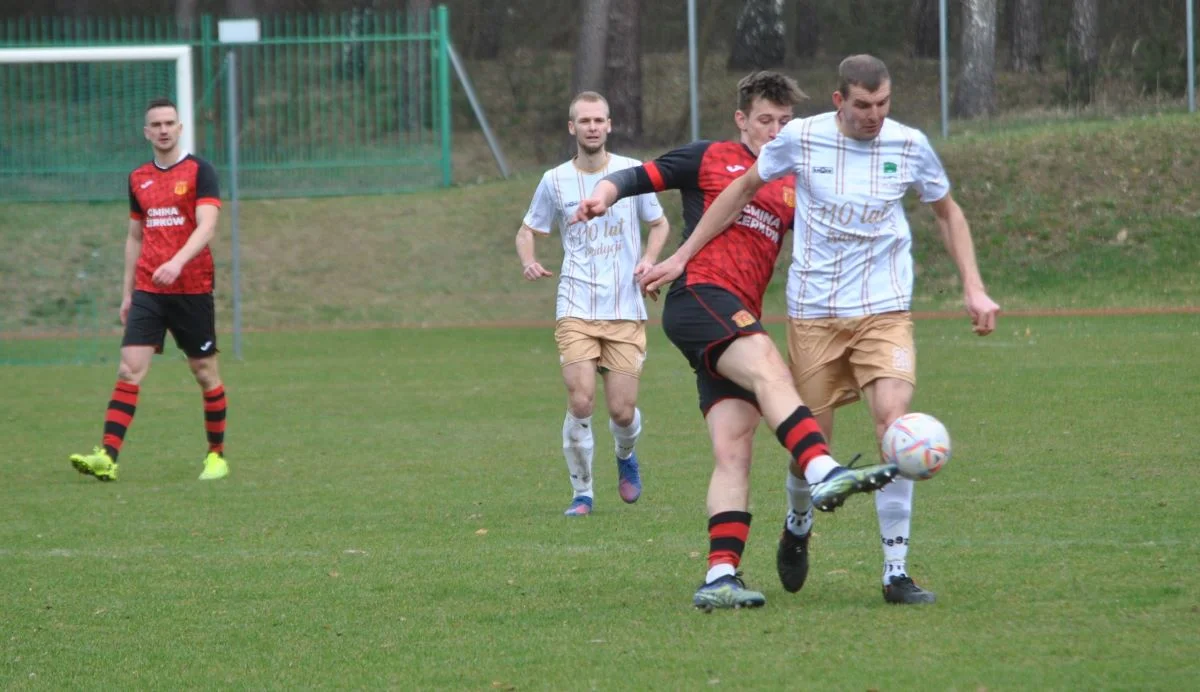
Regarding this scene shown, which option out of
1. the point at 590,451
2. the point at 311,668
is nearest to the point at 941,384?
the point at 590,451

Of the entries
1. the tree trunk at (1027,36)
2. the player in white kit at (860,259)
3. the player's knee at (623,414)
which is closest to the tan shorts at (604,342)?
the player's knee at (623,414)

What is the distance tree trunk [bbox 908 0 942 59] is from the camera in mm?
27953

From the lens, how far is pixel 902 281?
239 inches

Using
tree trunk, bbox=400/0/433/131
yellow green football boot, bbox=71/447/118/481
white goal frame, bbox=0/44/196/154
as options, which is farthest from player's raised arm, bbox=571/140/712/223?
tree trunk, bbox=400/0/433/131

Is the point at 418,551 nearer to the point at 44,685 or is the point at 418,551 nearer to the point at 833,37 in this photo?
the point at 44,685

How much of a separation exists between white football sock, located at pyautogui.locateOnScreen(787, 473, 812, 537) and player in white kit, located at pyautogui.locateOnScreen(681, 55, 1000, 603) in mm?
26

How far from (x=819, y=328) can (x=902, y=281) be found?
33cm

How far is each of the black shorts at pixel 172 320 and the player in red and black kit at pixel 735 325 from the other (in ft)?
15.3

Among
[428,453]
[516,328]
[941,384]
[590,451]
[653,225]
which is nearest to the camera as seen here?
[590,451]

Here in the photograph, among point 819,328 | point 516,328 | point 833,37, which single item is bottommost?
point 516,328

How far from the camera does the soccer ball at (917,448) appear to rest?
5.41m

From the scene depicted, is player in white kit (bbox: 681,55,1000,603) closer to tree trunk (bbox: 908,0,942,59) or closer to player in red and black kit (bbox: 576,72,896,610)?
player in red and black kit (bbox: 576,72,896,610)

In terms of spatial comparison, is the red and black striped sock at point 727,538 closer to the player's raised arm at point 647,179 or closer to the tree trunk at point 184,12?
the player's raised arm at point 647,179

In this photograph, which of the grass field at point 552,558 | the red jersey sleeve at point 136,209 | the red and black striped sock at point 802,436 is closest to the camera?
the grass field at point 552,558
